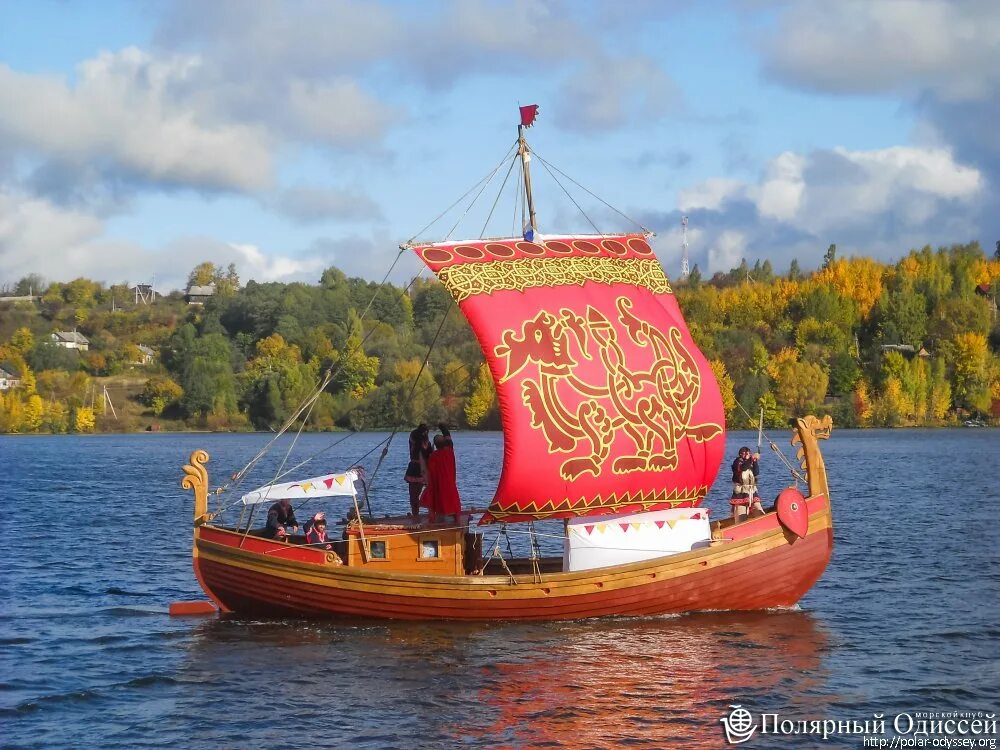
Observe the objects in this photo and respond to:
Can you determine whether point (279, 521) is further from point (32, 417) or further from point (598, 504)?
point (32, 417)

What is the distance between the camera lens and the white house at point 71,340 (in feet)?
612

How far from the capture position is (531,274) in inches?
1103

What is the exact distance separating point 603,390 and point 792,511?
4594 mm

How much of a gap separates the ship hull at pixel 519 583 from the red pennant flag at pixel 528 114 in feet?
32.2

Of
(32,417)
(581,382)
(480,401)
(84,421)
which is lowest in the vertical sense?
(84,421)

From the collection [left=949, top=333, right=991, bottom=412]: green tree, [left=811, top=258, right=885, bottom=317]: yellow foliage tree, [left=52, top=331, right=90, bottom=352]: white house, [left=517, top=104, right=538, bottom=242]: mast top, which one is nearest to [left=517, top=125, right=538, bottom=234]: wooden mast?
[left=517, top=104, right=538, bottom=242]: mast top

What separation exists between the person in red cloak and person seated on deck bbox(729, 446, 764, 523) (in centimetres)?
612

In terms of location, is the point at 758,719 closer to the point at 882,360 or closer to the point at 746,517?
the point at 746,517

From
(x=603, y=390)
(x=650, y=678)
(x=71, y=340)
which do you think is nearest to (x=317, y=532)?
(x=603, y=390)

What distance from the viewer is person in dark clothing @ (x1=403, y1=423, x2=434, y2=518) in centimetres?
2777

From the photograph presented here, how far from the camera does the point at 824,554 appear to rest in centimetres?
2761

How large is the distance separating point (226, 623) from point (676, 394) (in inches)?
421

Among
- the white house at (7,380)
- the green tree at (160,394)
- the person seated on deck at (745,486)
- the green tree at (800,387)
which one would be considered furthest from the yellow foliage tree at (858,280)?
the person seated on deck at (745,486)

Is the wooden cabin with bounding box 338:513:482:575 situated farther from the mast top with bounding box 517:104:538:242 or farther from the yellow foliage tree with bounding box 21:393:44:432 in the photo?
the yellow foliage tree with bounding box 21:393:44:432
